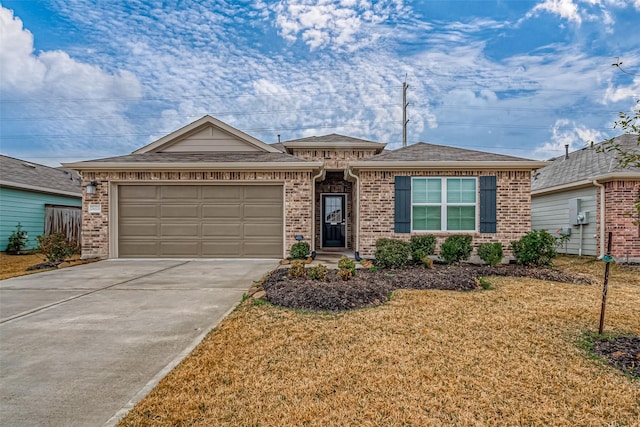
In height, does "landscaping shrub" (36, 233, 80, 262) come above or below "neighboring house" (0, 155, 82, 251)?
below

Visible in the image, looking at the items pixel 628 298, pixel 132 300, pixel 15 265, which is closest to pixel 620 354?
pixel 628 298

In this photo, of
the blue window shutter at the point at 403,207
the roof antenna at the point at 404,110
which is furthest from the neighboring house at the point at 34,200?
the roof antenna at the point at 404,110

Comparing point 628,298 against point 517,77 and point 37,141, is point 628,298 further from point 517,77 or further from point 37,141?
point 37,141

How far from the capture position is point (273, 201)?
418 inches

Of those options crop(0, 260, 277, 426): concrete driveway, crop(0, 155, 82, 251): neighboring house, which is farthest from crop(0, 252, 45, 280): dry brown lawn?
crop(0, 155, 82, 251): neighboring house

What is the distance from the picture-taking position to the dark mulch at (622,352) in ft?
11.0

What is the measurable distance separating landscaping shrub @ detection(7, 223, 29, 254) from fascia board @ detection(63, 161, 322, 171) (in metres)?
4.71

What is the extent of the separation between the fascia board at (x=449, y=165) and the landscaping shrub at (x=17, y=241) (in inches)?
474

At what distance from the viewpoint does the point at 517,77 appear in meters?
17.8

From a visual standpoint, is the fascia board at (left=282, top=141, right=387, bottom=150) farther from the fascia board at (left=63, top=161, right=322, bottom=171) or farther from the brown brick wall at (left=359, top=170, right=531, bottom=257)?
the brown brick wall at (left=359, top=170, right=531, bottom=257)

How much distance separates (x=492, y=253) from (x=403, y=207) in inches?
96.0

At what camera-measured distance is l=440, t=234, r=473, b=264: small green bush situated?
9.12 meters

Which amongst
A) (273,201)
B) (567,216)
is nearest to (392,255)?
(273,201)

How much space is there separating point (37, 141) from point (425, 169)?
29231 mm
